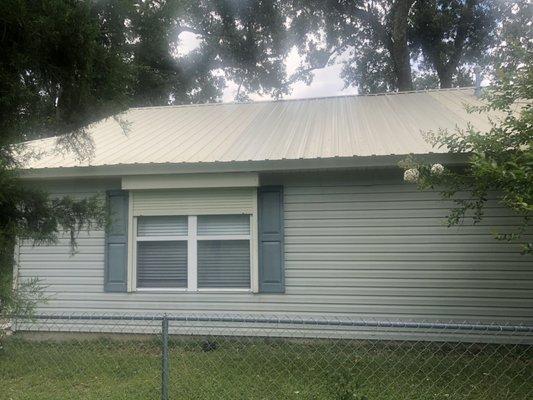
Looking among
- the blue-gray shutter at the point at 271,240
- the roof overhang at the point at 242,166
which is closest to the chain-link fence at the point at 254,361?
the blue-gray shutter at the point at 271,240

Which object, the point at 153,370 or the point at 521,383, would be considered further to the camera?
the point at 153,370

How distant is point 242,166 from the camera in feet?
22.5

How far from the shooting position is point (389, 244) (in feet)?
23.0

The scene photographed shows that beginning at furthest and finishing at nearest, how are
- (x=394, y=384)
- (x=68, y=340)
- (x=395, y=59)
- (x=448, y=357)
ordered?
(x=395, y=59)
(x=68, y=340)
(x=448, y=357)
(x=394, y=384)

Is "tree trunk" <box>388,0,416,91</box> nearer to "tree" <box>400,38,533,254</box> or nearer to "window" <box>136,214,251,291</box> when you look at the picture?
"window" <box>136,214,251,291</box>

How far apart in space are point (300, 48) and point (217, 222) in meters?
17.0

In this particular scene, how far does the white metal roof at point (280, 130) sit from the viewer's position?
23.4 ft

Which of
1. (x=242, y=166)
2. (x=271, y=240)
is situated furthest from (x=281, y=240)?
(x=242, y=166)

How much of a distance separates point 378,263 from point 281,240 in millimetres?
1437

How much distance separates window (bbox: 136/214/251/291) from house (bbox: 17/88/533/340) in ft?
0.05

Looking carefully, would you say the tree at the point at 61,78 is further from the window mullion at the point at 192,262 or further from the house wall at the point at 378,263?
the house wall at the point at 378,263

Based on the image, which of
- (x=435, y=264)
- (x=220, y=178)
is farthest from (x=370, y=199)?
(x=220, y=178)

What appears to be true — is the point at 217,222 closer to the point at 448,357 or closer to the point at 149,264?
the point at 149,264

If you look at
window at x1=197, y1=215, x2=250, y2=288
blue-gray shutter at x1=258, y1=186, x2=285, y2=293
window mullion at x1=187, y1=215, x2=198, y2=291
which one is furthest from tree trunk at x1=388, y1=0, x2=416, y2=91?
window mullion at x1=187, y1=215, x2=198, y2=291
